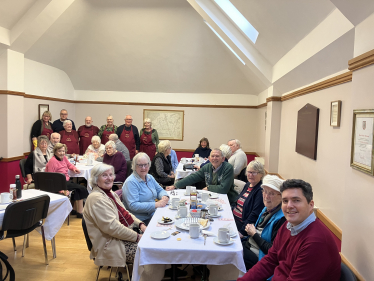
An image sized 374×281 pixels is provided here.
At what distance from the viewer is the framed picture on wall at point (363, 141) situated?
72.1 inches

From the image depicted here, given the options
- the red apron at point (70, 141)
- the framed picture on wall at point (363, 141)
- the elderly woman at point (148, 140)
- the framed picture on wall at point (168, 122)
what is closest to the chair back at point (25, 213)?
the framed picture on wall at point (363, 141)

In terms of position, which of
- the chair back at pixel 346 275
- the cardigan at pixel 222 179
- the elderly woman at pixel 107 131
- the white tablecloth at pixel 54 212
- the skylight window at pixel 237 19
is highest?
the skylight window at pixel 237 19

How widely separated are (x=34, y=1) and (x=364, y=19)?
18.6ft

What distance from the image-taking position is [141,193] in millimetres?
3150

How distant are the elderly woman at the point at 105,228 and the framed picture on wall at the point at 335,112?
2361 mm

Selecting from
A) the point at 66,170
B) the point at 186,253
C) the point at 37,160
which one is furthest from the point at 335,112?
the point at 37,160

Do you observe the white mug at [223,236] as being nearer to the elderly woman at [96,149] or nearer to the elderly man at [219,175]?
the elderly man at [219,175]

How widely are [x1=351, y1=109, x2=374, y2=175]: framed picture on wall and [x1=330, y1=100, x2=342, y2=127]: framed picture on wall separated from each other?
0.97 meters

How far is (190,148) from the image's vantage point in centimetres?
902

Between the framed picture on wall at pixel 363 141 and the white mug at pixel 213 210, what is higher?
the framed picture on wall at pixel 363 141

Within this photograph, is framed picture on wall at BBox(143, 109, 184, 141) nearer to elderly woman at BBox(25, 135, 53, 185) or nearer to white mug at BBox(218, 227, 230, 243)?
elderly woman at BBox(25, 135, 53, 185)

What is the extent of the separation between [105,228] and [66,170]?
263cm

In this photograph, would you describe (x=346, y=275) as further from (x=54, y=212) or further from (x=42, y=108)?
(x=42, y=108)

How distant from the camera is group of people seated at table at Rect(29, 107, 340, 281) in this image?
64.6 inches
